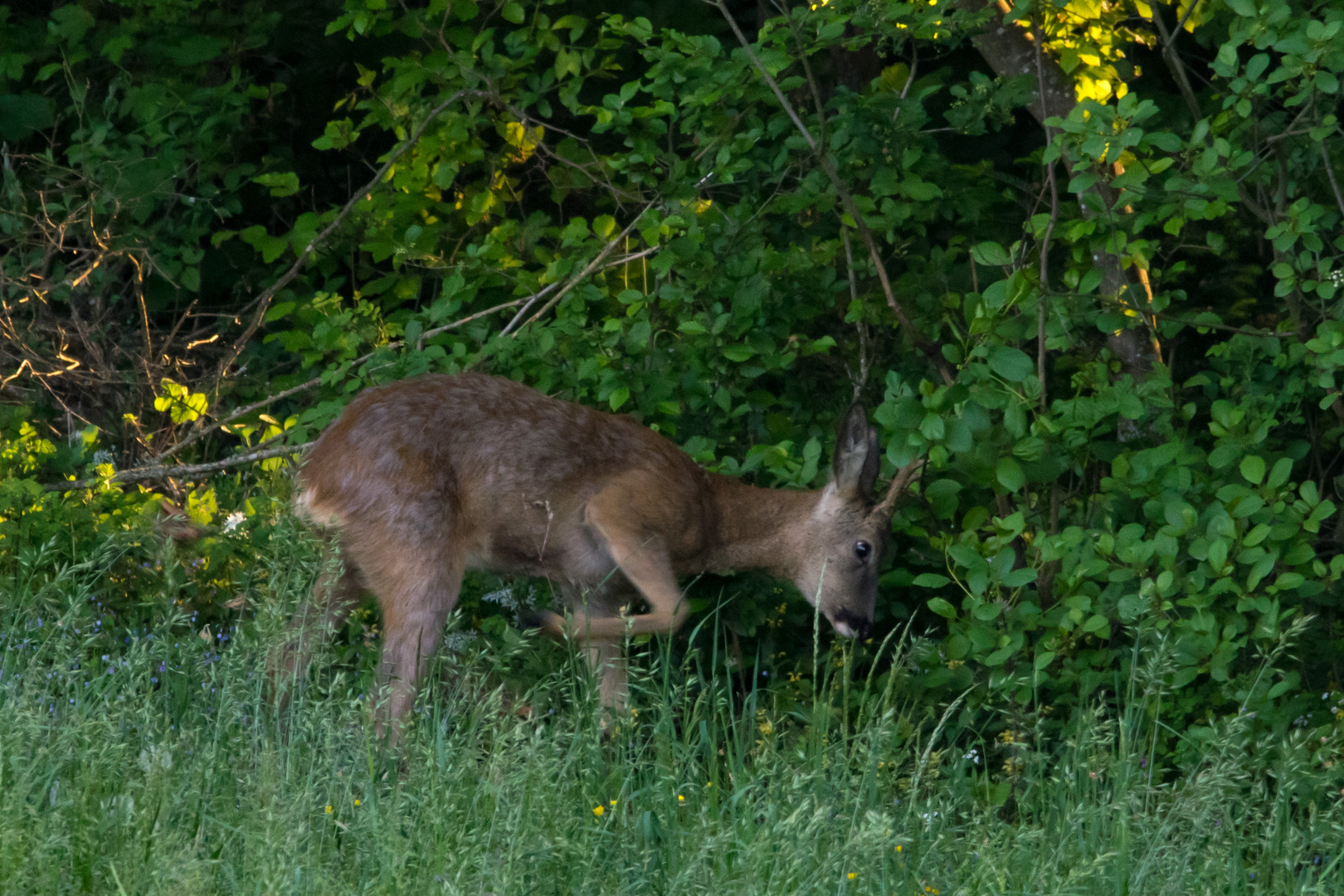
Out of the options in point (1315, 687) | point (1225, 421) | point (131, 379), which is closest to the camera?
point (1225, 421)

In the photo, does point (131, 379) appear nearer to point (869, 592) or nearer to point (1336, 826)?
point (869, 592)

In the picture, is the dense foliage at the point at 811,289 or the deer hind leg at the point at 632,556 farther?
the deer hind leg at the point at 632,556

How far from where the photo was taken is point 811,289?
22.4 feet

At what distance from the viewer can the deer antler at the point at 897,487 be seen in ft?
→ 20.1

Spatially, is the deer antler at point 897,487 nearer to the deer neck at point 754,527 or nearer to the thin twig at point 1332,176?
the deer neck at point 754,527

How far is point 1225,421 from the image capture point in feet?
17.5

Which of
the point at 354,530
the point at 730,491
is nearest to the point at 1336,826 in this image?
the point at 730,491

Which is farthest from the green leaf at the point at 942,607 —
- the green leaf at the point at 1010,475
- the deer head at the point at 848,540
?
the deer head at the point at 848,540

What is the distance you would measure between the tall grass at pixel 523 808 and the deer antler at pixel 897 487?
1.35 metres

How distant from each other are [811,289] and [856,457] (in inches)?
37.6

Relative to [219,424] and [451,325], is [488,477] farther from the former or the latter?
[219,424]

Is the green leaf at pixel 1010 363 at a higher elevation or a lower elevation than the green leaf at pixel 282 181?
higher

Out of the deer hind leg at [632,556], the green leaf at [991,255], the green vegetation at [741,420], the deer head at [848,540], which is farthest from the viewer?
the deer head at [848,540]

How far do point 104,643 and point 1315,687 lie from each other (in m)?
4.55
